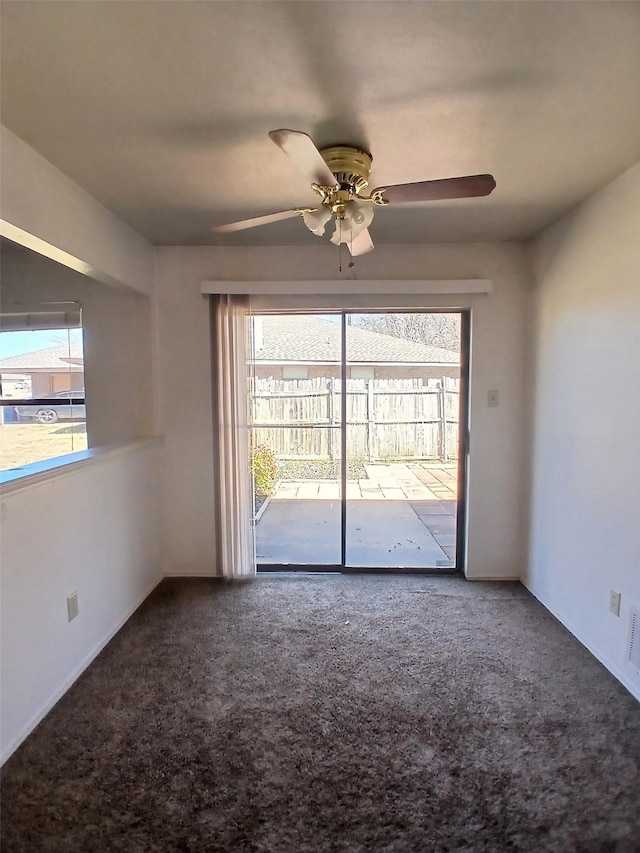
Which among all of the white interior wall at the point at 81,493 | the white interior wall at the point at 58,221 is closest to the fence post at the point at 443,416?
the white interior wall at the point at 81,493

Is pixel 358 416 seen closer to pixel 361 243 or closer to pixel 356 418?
pixel 356 418

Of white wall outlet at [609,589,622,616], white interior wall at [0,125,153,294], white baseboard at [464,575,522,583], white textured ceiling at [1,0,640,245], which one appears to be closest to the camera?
white textured ceiling at [1,0,640,245]

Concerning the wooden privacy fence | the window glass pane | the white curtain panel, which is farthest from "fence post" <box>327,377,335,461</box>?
the window glass pane

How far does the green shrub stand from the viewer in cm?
350

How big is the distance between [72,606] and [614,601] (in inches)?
106

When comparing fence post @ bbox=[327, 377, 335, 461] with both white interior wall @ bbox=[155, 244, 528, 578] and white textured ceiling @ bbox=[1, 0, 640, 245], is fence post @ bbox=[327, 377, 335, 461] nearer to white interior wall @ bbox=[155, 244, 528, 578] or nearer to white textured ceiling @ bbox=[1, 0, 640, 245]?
white interior wall @ bbox=[155, 244, 528, 578]

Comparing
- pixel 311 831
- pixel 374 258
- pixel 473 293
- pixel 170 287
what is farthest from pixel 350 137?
pixel 311 831

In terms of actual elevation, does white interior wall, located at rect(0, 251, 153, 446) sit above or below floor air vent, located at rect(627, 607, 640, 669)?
above

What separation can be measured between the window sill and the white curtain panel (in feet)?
2.15

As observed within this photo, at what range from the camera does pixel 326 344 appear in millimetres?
3428

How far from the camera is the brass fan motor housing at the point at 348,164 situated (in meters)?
1.91

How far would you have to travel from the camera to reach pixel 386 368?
346 cm

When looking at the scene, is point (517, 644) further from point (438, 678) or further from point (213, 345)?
point (213, 345)

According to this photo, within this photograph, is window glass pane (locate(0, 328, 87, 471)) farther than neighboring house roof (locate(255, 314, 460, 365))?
Yes
